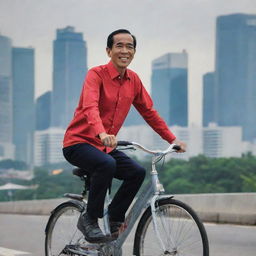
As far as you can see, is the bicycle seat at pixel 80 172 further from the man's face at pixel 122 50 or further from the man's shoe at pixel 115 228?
the man's face at pixel 122 50

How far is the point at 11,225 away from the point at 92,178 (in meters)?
6.35

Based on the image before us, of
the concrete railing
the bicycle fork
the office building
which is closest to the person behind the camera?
the bicycle fork

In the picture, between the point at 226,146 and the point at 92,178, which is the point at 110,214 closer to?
the point at 92,178

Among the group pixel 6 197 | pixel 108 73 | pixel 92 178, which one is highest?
pixel 108 73

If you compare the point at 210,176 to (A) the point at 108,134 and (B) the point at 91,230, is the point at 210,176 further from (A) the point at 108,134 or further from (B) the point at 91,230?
(A) the point at 108,134

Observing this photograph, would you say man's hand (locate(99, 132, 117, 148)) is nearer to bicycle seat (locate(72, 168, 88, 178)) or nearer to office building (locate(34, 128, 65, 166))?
bicycle seat (locate(72, 168, 88, 178))

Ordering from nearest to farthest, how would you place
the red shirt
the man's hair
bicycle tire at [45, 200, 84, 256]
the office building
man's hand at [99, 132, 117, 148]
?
man's hand at [99, 132, 117, 148] < the red shirt < the man's hair < bicycle tire at [45, 200, 84, 256] < the office building

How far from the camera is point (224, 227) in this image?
9.55 metres

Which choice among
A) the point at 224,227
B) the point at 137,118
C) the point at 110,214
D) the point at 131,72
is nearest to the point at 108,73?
the point at 131,72

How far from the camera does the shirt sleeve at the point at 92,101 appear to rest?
4652mm

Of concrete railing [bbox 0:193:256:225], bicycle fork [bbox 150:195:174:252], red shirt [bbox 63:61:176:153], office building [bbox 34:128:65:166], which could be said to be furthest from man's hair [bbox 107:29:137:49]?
office building [bbox 34:128:65:166]

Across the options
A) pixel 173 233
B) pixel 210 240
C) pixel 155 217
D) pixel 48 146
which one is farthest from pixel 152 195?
pixel 48 146

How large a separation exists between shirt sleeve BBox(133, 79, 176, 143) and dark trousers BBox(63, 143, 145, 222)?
11.3 inches

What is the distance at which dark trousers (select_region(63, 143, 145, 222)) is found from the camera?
4.84 metres
